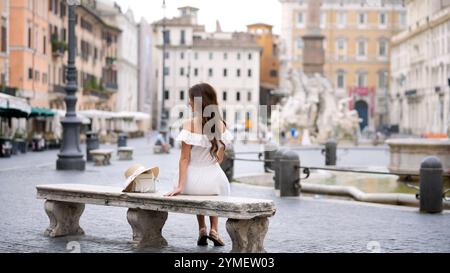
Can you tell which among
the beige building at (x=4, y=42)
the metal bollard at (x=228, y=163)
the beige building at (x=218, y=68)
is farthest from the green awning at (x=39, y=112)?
the beige building at (x=218, y=68)

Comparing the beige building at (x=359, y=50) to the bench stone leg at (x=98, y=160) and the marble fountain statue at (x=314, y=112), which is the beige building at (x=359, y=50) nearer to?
the marble fountain statue at (x=314, y=112)

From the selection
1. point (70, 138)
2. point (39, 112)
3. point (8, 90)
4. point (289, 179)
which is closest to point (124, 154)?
point (70, 138)

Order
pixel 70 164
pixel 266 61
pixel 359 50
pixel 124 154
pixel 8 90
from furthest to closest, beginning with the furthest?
1. pixel 266 61
2. pixel 359 50
3. pixel 8 90
4. pixel 124 154
5. pixel 70 164

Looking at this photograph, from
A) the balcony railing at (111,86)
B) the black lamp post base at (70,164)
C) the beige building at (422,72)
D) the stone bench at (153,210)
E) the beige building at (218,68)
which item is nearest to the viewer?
the stone bench at (153,210)

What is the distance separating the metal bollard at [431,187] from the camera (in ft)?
46.3

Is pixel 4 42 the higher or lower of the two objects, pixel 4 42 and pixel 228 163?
the higher

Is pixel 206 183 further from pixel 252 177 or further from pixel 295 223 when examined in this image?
pixel 252 177

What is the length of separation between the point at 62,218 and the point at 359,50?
95.8m

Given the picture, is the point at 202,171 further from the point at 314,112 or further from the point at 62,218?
the point at 314,112

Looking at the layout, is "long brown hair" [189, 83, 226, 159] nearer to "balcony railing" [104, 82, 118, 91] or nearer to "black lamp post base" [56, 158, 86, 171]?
"black lamp post base" [56, 158, 86, 171]

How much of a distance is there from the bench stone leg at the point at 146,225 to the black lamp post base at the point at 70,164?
48.1 ft

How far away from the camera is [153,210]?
9539 millimetres
